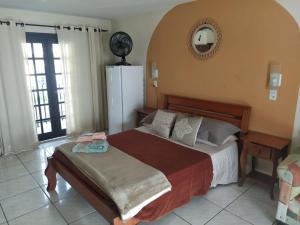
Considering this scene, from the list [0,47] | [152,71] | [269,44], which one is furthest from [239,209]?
[0,47]

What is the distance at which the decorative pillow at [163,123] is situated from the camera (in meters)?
3.11

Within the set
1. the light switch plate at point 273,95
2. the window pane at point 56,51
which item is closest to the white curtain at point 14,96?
the window pane at point 56,51

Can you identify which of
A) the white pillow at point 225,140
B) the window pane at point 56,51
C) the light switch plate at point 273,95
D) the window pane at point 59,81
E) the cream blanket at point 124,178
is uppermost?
the window pane at point 56,51

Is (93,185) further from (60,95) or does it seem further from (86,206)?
(60,95)

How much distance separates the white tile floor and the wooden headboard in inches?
32.2

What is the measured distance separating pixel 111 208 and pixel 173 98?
228cm

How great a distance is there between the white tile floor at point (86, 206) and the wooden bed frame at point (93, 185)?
251mm

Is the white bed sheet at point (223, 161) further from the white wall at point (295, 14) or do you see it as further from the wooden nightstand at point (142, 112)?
the wooden nightstand at point (142, 112)

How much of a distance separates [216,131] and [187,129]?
351 millimetres

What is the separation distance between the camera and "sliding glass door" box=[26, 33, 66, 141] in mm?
3967

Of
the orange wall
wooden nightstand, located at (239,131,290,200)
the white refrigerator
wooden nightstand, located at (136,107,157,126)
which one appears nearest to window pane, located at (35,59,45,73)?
the white refrigerator

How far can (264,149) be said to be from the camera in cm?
255

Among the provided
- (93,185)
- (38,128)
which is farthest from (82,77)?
(93,185)

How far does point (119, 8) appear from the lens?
12.0ft
